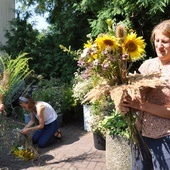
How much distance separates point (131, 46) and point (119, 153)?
205cm

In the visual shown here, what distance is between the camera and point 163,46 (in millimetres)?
1565

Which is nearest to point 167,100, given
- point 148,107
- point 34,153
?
point 148,107

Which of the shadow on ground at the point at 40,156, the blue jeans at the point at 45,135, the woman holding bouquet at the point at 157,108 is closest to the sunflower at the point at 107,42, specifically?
the woman holding bouquet at the point at 157,108

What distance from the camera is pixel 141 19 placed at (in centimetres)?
541

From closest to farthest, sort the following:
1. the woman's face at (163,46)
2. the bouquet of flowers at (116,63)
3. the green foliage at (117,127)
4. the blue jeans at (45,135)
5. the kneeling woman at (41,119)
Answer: the bouquet of flowers at (116,63), the woman's face at (163,46), the green foliage at (117,127), the kneeling woman at (41,119), the blue jeans at (45,135)

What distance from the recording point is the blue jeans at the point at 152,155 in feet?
5.29

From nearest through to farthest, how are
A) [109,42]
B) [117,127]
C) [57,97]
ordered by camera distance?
[109,42]
[117,127]
[57,97]

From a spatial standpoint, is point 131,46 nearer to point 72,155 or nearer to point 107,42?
point 107,42

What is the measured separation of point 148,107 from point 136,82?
0.20 m

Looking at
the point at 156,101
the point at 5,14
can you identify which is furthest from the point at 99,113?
the point at 5,14

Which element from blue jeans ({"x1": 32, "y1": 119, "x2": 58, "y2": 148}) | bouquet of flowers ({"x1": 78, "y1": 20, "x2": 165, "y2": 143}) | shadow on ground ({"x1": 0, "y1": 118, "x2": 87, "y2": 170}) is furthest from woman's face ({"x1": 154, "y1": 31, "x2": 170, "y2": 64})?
blue jeans ({"x1": 32, "y1": 119, "x2": 58, "y2": 148})

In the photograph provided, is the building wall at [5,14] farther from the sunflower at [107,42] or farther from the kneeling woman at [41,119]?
the sunflower at [107,42]

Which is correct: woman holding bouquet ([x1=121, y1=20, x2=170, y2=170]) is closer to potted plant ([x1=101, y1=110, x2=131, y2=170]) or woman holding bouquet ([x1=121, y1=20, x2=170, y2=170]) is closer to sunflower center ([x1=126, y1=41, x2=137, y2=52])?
sunflower center ([x1=126, y1=41, x2=137, y2=52])

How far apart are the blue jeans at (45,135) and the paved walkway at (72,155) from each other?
0.13m
